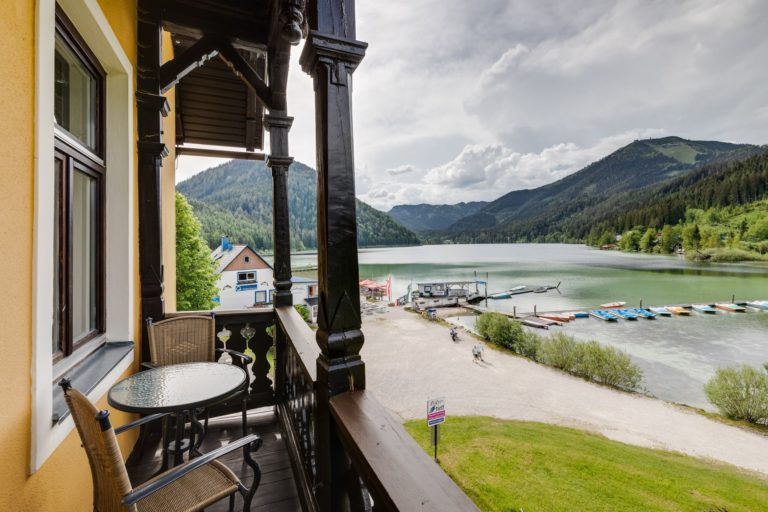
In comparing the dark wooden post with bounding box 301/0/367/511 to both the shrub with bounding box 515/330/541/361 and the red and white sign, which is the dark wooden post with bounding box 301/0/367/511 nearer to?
the red and white sign

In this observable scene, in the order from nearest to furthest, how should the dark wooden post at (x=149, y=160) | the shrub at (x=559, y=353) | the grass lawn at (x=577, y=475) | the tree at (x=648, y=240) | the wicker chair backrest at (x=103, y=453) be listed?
1. the wicker chair backrest at (x=103, y=453)
2. the dark wooden post at (x=149, y=160)
3. the grass lawn at (x=577, y=475)
4. the shrub at (x=559, y=353)
5. the tree at (x=648, y=240)

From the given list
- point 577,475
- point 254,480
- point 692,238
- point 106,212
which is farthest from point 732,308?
point 692,238

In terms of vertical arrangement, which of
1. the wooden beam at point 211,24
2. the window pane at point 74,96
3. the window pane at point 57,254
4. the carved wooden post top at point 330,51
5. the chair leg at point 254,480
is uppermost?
the wooden beam at point 211,24

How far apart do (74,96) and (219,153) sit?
3.23 m

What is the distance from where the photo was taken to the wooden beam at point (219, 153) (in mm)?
4977

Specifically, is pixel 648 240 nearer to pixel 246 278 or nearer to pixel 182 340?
pixel 246 278

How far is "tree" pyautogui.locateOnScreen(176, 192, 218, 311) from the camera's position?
1023 cm

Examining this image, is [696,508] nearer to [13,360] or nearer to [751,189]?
[13,360]

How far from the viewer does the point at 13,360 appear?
3.47ft

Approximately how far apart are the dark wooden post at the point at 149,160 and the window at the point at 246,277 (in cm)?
1859

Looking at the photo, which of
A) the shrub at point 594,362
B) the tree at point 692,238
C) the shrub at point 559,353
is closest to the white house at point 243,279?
the shrub at point 559,353

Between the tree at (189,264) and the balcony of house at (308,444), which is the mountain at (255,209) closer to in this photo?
the balcony of house at (308,444)

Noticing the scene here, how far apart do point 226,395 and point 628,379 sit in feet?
59.7

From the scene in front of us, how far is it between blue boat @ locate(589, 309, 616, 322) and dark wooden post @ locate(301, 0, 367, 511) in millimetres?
31258
